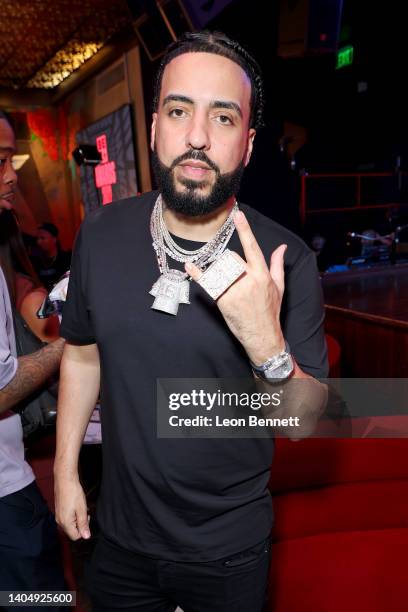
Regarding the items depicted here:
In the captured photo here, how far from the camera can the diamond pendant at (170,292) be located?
1095mm

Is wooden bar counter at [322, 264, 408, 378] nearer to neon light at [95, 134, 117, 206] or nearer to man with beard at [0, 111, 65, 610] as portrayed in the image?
man with beard at [0, 111, 65, 610]

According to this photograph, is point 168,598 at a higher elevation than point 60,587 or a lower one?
higher

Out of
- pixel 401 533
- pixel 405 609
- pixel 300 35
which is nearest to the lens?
pixel 405 609

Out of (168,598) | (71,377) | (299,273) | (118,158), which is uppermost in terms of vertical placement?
(118,158)

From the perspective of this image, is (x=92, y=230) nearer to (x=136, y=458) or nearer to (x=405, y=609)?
(x=136, y=458)

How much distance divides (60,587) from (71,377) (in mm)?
751

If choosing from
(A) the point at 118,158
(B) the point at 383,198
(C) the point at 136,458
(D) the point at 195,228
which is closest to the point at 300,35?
(A) the point at 118,158

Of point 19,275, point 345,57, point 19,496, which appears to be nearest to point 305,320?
point 19,496

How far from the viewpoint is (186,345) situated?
3.63 ft

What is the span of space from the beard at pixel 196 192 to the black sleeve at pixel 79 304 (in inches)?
10.5

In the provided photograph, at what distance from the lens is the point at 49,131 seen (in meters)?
10.0

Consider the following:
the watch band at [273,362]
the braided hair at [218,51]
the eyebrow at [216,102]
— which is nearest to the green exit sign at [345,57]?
the braided hair at [218,51]

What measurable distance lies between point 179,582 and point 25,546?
58 centimetres

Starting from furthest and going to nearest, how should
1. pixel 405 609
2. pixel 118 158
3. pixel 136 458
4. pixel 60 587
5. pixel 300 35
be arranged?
pixel 118 158 < pixel 300 35 < pixel 405 609 < pixel 60 587 < pixel 136 458
